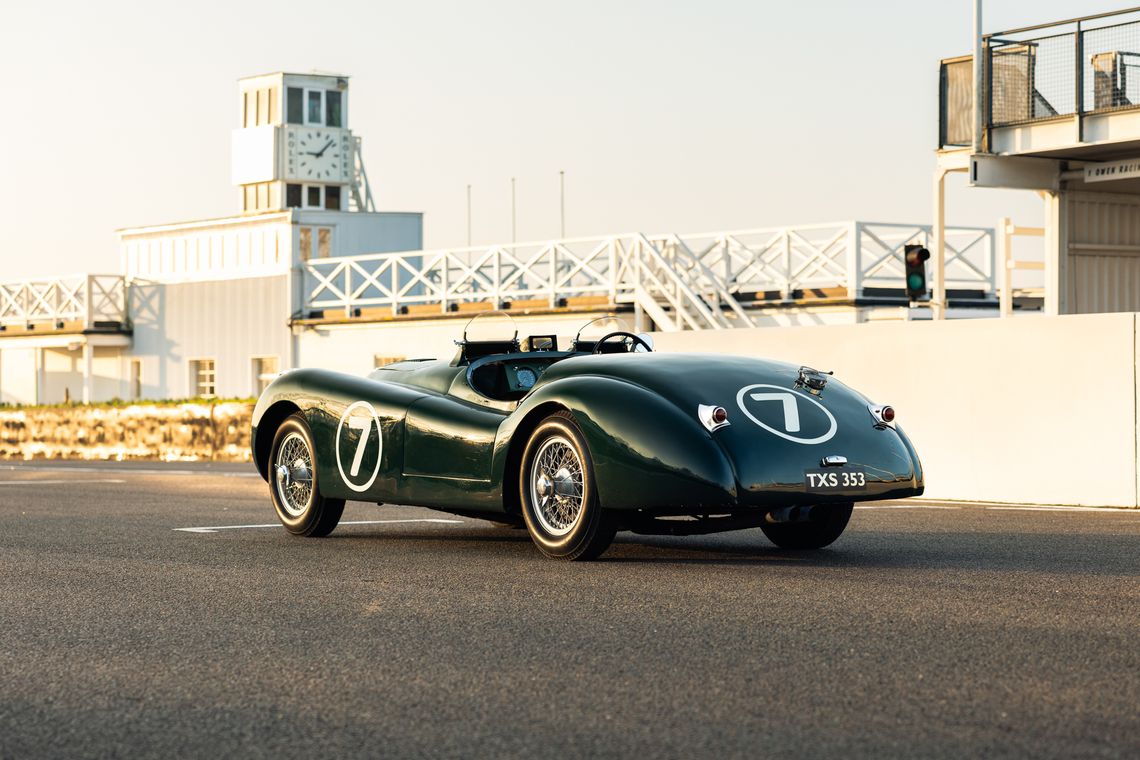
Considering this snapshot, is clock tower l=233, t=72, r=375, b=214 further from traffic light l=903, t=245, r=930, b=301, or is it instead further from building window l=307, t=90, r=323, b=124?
traffic light l=903, t=245, r=930, b=301

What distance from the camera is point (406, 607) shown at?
7246mm

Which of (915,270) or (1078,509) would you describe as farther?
(915,270)

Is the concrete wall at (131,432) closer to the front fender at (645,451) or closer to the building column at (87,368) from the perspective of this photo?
the building column at (87,368)

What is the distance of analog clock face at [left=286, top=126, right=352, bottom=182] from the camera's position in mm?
52500

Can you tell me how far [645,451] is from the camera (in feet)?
27.2

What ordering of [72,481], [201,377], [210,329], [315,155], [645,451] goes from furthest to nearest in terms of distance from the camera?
[315,155] → [201,377] → [210,329] → [72,481] → [645,451]

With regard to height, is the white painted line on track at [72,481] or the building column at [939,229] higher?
the building column at [939,229]

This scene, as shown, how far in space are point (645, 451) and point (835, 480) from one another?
0.96 meters

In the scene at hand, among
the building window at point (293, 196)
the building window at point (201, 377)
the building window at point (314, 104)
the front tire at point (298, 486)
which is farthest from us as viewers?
the building window at point (314, 104)

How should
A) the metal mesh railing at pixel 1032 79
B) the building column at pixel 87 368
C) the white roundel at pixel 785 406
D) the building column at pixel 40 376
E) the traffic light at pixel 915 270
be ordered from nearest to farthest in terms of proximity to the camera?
the white roundel at pixel 785 406 → the traffic light at pixel 915 270 → the metal mesh railing at pixel 1032 79 → the building column at pixel 87 368 → the building column at pixel 40 376

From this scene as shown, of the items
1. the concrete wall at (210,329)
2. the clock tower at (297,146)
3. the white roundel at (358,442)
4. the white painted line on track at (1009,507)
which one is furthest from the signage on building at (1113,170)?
the clock tower at (297,146)

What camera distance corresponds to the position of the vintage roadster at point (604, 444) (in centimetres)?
827

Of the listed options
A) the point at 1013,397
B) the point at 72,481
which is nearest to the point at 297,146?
the point at 72,481

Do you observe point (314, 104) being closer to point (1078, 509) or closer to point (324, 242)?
point (324, 242)
